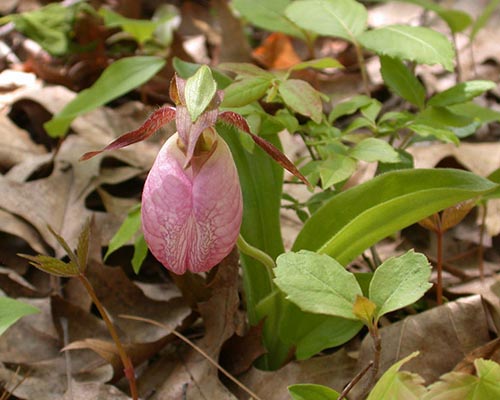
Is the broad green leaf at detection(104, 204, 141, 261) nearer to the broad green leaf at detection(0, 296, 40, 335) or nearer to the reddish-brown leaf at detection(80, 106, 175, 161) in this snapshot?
the broad green leaf at detection(0, 296, 40, 335)

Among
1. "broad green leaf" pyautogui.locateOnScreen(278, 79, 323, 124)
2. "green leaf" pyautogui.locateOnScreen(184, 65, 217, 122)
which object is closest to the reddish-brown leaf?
"green leaf" pyautogui.locateOnScreen(184, 65, 217, 122)

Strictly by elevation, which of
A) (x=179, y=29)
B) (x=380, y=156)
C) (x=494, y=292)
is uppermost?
(x=380, y=156)

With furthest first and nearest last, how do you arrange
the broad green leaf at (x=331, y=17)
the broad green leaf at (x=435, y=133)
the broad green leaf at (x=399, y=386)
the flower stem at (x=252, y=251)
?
the broad green leaf at (x=331, y=17) < the broad green leaf at (x=435, y=133) < the flower stem at (x=252, y=251) < the broad green leaf at (x=399, y=386)

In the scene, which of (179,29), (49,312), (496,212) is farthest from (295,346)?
(179,29)

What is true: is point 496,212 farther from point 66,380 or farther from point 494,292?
point 66,380

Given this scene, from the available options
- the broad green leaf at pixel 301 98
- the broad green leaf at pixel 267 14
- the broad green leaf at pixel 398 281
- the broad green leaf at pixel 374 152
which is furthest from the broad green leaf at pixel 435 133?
the broad green leaf at pixel 267 14

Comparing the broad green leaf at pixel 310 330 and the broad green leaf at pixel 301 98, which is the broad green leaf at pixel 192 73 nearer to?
the broad green leaf at pixel 301 98

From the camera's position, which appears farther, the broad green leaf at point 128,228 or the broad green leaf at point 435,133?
the broad green leaf at point 128,228
